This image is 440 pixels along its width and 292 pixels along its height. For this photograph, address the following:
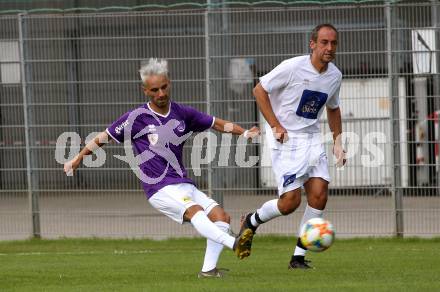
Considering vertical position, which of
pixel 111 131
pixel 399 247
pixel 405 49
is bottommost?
pixel 399 247

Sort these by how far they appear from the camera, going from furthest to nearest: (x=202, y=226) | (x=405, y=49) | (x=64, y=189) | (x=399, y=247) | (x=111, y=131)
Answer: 1. (x=64, y=189)
2. (x=405, y=49)
3. (x=399, y=247)
4. (x=111, y=131)
5. (x=202, y=226)

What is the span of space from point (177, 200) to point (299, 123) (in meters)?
1.68

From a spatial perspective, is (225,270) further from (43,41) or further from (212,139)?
(43,41)

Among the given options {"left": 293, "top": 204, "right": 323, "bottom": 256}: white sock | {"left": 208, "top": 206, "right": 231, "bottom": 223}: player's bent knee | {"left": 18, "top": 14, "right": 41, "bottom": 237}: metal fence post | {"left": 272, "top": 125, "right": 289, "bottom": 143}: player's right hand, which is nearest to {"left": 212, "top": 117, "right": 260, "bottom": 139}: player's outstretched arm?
{"left": 272, "top": 125, "right": 289, "bottom": 143}: player's right hand

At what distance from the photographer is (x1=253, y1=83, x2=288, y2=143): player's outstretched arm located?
982 centimetres

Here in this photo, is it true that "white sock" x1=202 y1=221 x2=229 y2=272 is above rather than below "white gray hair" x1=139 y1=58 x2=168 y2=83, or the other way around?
below

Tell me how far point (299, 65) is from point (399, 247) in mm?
4002

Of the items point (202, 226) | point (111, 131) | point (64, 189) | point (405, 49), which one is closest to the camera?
point (202, 226)

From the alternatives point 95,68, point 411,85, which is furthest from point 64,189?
point 411,85

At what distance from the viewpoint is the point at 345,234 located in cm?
1454

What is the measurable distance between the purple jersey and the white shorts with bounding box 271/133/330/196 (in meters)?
1.13

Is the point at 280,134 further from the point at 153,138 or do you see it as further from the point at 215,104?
the point at 215,104

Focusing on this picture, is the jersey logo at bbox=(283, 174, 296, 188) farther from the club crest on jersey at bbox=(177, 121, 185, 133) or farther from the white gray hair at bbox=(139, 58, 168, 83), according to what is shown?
the white gray hair at bbox=(139, 58, 168, 83)

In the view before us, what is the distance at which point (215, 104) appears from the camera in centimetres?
1454
